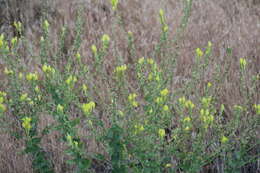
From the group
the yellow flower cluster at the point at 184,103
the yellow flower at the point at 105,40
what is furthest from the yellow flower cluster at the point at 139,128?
the yellow flower at the point at 105,40

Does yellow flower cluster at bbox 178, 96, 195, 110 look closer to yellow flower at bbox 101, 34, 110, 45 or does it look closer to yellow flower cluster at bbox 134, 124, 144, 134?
yellow flower cluster at bbox 134, 124, 144, 134

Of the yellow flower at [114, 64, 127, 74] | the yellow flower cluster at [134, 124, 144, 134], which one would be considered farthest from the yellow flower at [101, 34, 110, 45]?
the yellow flower cluster at [134, 124, 144, 134]

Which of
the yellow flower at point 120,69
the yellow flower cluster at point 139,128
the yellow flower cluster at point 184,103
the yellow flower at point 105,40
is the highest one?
the yellow flower at point 105,40

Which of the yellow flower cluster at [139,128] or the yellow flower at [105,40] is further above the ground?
the yellow flower at [105,40]

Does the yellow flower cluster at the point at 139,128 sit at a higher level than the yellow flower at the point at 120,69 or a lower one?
lower

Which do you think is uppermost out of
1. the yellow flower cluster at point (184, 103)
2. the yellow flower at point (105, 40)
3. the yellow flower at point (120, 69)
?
the yellow flower at point (105, 40)

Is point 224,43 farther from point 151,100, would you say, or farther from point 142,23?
point 151,100

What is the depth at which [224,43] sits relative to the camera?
11.6ft

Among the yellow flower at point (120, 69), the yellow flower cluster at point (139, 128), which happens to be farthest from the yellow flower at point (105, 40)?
the yellow flower cluster at point (139, 128)

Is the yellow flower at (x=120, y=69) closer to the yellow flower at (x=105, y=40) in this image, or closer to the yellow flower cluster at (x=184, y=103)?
the yellow flower at (x=105, y=40)

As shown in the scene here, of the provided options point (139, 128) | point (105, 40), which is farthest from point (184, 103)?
point (105, 40)

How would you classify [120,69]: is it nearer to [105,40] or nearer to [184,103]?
[105,40]

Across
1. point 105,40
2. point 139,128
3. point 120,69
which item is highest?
point 105,40

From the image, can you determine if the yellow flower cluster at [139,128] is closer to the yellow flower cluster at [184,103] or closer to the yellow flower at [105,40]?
the yellow flower cluster at [184,103]
